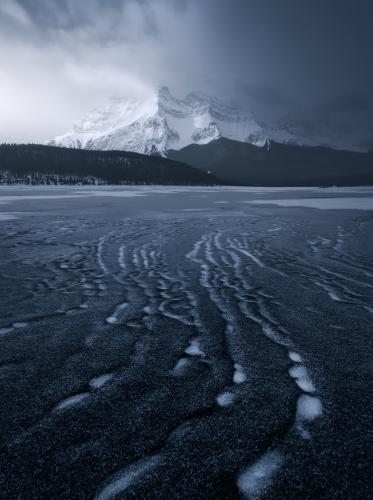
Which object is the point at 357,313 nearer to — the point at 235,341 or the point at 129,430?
the point at 235,341

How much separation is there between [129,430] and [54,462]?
1.84ft

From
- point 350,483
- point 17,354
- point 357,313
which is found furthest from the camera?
point 357,313

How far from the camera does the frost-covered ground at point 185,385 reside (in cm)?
219

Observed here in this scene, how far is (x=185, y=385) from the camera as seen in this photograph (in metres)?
3.23

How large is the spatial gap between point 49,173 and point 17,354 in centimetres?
19717

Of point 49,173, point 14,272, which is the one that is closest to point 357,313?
point 14,272

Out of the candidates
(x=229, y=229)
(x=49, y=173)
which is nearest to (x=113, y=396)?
(x=229, y=229)

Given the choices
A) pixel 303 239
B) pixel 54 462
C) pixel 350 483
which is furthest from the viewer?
pixel 303 239

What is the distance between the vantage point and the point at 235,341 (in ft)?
13.9

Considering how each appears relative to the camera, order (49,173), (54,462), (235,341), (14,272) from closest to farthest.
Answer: (54,462) → (235,341) → (14,272) → (49,173)

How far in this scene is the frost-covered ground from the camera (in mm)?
2191

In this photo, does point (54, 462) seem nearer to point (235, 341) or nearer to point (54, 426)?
point (54, 426)

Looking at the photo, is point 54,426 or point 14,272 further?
point 14,272

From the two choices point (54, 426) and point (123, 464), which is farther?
point (54, 426)
